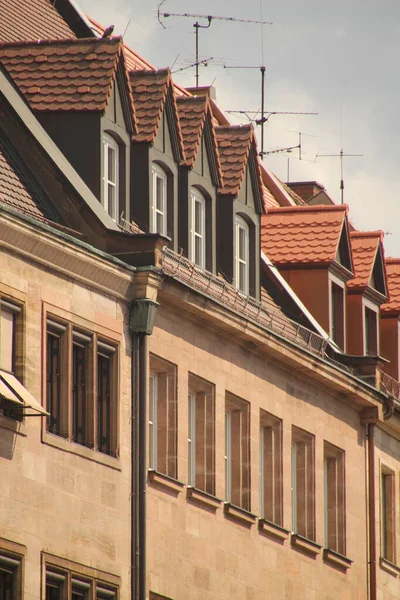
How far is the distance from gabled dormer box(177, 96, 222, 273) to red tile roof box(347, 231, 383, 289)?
9.41 m

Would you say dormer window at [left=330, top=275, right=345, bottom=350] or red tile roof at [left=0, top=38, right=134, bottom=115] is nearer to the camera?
red tile roof at [left=0, top=38, right=134, bottom=115]

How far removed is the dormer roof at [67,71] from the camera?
43.6 m

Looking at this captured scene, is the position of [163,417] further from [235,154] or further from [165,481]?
[235,154]

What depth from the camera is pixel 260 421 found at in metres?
48.5

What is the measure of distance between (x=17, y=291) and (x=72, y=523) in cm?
379

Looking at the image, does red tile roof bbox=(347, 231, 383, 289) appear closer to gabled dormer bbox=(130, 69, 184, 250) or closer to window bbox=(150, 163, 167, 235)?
gabled dormer bbox=(130, 69, 184, 250)

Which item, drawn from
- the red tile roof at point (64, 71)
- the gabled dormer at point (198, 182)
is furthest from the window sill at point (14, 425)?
the gabled dormer at point (198, 182)

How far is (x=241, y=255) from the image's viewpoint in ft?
163

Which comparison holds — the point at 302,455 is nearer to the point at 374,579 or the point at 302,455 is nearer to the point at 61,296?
the point at 374,579

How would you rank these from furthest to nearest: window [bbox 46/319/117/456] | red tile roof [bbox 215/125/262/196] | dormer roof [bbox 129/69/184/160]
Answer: red tile roof [bbox 215/125/262/196] → dormer roof [bbox 129/69/184/160] → window [bbox 46/319/117/456]

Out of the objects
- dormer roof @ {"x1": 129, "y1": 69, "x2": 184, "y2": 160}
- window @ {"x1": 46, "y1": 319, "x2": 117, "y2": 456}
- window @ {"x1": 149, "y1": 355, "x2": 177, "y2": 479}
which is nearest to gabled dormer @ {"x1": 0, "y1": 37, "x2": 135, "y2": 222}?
dormer roof @ {"x1": 129, "y1": 69, "x2": 184, "y2": 160}

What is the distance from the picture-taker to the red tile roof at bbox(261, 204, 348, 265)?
54.6 meters

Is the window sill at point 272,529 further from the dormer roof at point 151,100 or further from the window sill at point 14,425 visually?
the window sill at point 14,425

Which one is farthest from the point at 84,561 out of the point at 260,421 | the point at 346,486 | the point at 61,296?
the point at 346,486
